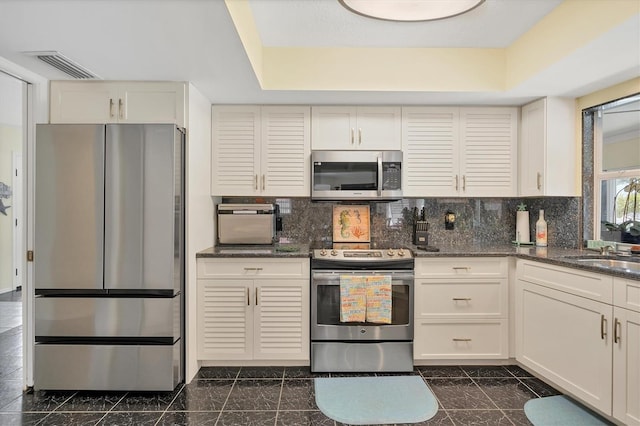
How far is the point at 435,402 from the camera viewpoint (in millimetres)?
2395

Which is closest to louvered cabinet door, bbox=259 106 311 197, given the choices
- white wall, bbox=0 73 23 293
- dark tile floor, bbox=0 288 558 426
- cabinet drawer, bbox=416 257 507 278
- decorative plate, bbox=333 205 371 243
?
decorative plate, bbox=333 205 371 243

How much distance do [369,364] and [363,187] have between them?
139 cm

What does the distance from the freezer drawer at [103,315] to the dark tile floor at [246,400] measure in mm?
430

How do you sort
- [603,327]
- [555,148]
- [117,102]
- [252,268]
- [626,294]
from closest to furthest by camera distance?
1. [626,294]
2. [603,327]
3. [117,102]
4. [252,268]
5. [555,148]

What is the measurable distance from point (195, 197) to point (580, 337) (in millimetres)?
2694

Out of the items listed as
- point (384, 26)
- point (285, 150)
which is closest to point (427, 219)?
point (285, 150)

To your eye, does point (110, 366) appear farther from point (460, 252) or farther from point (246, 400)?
point (460, 252)

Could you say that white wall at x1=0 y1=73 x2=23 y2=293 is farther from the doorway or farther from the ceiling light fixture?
the ceiling light fixture

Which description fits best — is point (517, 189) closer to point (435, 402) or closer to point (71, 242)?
point (435, 402)

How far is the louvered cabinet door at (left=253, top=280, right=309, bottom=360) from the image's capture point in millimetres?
2848

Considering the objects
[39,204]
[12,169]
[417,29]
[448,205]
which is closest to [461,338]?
[448,205]

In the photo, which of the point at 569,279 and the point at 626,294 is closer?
the point at 626,294

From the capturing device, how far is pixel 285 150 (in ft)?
10.5

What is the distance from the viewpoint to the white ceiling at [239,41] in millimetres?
1757
